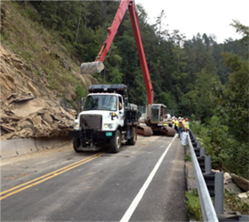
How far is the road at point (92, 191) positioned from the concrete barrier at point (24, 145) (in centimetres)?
117

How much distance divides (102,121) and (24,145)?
4.02 meters

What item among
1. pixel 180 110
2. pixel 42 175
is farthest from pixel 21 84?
pixel 180 110

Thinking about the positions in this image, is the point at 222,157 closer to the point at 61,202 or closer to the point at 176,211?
the point at 176,211

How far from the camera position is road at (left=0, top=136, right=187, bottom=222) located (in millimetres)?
4961

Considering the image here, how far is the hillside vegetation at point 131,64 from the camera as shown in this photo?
42.6ft

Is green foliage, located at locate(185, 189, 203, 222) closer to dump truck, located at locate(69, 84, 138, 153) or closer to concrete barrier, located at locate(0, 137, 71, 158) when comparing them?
dump truck, located at locate(69, 84, 138, 153)

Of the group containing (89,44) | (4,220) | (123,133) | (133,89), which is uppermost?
(89,44)

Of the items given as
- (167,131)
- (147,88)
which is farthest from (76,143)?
(167,131)

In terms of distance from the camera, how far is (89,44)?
46.5 m

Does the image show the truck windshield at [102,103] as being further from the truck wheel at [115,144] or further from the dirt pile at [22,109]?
the dirt pile at [22,109]

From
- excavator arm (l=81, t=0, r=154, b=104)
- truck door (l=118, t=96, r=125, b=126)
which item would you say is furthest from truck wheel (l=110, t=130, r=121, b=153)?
excavator arm (l=81, t=0, r=154, b=104)

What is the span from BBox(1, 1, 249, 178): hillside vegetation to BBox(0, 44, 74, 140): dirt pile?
2183mm

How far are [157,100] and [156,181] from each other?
65704 mm

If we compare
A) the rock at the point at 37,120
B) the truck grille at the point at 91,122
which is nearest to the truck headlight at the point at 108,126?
the truck grille at the point at 91,122
